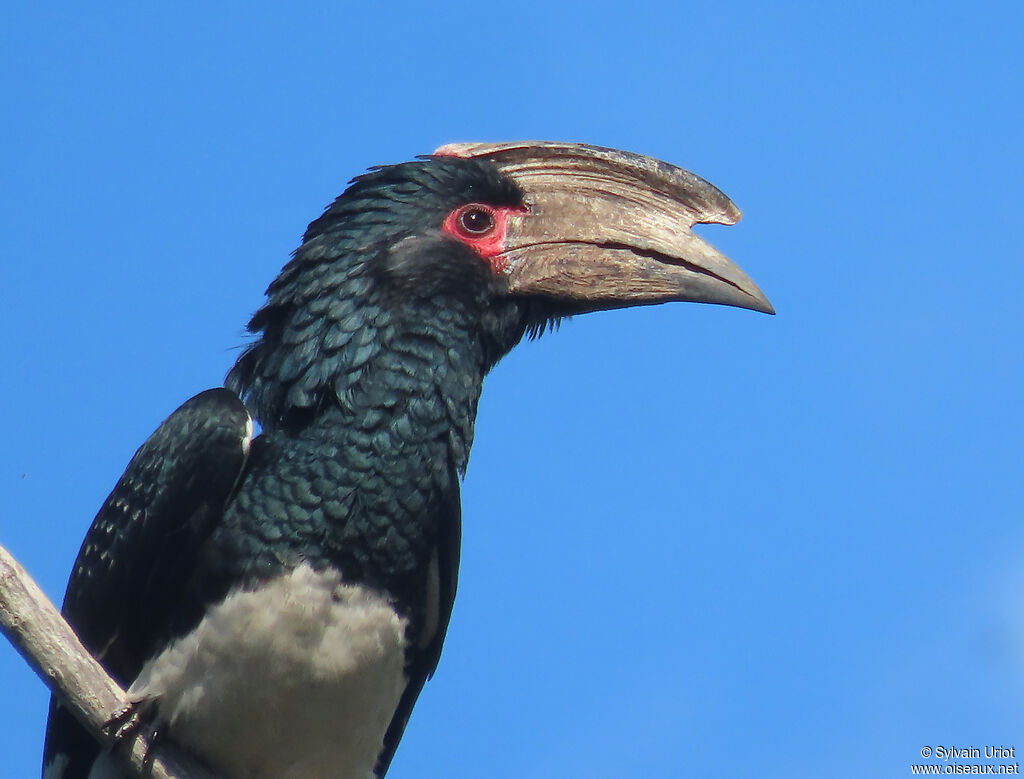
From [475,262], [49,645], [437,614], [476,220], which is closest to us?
[49,645]

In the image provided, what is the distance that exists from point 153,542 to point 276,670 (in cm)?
56

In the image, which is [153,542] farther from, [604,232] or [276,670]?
[604,232]

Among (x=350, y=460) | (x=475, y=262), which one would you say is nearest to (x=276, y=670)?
(x=350, y=460)

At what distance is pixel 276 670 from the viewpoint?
14.4ft

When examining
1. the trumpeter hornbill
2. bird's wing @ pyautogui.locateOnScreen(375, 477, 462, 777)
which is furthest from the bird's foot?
bird's wing @ pyautogui.locateOnScreen(375, 477, 462, 777)

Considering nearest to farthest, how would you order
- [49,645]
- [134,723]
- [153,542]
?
[49,645]
[134,723]
[153,542]

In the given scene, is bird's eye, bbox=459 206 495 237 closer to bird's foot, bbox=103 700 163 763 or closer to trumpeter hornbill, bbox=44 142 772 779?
trumpeter hornbill, bbox=44 142 772 779

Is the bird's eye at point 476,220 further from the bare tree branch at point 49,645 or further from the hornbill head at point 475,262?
the bare tree branch at point 49,645

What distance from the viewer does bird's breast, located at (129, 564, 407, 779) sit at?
436cm

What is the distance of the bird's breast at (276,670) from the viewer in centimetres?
436

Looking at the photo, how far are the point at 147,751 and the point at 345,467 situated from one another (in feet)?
3.33

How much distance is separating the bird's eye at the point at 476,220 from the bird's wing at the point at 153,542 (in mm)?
1112

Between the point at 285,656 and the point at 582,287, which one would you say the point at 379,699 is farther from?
the point at 582,287

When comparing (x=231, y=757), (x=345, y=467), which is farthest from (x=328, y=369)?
(x=231, y=757)
